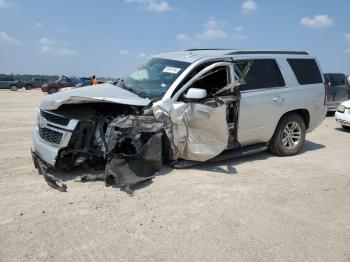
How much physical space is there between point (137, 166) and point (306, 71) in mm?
4335

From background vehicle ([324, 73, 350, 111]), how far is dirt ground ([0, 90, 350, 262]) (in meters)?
9.40

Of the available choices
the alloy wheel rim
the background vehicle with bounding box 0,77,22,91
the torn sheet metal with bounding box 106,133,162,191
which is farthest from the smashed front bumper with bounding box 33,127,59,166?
the background vehicle with bounding box 0,77,22,91

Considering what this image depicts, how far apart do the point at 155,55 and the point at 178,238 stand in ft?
14.3

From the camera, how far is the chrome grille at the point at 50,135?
17.1 ft

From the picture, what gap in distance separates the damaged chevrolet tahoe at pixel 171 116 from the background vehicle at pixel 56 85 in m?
29.1

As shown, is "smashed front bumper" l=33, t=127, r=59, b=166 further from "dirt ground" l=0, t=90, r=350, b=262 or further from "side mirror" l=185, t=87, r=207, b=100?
"side mirror" l=185, t=87, r=207, b=100

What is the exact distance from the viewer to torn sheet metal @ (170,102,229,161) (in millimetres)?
5594

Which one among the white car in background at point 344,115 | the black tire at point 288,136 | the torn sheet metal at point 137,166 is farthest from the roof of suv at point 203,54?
the white car in background at point 344,115

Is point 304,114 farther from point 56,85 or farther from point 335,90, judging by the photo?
point 56,85

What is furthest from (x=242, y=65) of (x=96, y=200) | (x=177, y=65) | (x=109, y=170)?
(x=96, y=200)

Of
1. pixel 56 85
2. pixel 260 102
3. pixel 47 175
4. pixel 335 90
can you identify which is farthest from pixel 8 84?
pixel 260 102

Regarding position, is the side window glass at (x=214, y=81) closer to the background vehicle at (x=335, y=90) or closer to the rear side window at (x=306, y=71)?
the rear side window at (x=306, y=71)

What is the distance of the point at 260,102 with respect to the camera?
6.55m

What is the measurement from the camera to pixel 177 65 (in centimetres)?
616
